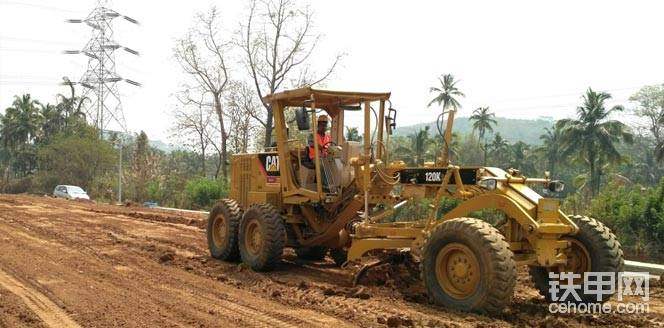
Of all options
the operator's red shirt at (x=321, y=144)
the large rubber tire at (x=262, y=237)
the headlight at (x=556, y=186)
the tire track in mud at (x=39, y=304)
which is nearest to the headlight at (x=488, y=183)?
the headlight at (x=556, y=186)

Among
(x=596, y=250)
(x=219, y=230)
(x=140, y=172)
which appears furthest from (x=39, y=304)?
(x=140, y=172)

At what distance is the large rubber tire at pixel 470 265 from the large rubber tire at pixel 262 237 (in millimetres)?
3040

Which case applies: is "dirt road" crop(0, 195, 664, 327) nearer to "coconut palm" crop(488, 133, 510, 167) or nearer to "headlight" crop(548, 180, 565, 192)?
"headlight" crop(548, 180, 565, 192)

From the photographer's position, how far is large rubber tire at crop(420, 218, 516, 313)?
6141mm

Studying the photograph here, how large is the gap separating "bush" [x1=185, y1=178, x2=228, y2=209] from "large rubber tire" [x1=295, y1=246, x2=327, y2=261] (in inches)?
872

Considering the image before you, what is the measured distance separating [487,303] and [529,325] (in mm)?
454

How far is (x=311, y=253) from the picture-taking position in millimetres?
10875

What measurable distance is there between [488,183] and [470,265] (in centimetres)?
104

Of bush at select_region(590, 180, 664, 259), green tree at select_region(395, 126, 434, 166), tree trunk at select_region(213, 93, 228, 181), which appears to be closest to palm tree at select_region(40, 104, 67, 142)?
green tree at select_region(395, 126, 434, 166)

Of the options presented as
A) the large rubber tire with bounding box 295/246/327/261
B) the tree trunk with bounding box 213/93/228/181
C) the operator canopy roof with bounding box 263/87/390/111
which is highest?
the tree trunk with bounding box 213/93/228/181

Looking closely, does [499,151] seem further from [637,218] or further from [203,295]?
[203,295]

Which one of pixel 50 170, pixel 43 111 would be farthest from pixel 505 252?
pixel 43 111

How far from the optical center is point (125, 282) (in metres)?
8.39

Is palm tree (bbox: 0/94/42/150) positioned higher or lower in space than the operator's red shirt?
higher
